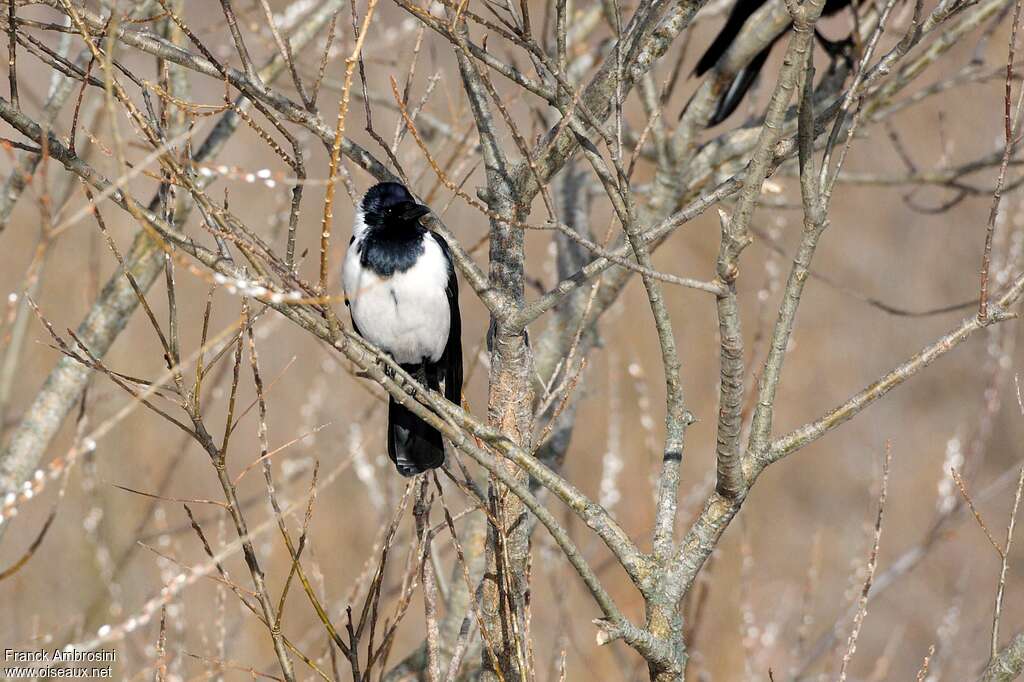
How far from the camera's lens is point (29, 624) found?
8.74 meters

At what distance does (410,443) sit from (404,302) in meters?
0.50

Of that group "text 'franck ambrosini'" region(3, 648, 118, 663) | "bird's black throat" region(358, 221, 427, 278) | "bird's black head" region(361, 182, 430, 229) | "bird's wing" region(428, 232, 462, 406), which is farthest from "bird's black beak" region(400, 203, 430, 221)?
"text 'franck ambrosini'" region(3, 648, 118, 663)

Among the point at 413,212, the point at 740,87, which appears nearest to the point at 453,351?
the point at 413,212

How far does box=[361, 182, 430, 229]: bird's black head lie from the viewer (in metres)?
3.44

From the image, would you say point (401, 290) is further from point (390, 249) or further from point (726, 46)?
point (726, 46)

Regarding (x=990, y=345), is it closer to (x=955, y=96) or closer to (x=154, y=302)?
(x=154, y=302)

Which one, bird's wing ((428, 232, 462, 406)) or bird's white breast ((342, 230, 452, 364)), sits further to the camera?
bird's wing ((428, 232, 462, 406))

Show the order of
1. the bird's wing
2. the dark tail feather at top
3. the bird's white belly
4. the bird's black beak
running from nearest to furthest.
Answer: the bird's black beak → the bird's white belly → the bird's wing → the dark tail feather at top

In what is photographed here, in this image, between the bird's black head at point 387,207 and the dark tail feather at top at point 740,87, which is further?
the dark tail feather at top at point 740,87

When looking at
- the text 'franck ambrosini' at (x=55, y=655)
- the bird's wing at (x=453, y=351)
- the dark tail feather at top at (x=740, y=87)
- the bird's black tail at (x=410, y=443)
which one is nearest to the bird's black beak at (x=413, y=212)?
the bird's wing at (x=453, y=351)

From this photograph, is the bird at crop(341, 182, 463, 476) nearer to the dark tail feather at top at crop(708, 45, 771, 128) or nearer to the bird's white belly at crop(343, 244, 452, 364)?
the bird's white belly at crop(343, 244, 452, 364)

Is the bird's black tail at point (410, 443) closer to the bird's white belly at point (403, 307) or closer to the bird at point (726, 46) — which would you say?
the bird's white belly at point (403, 307)

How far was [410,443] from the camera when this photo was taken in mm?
3670

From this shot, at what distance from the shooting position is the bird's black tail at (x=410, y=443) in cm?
365
